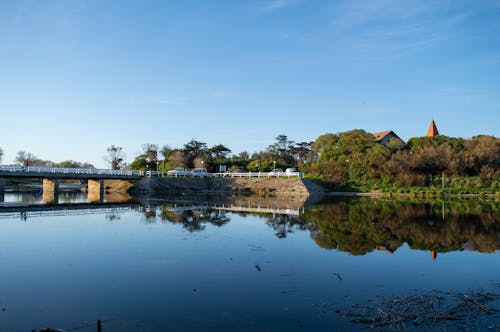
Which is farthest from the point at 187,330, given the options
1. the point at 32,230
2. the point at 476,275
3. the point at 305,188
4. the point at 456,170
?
the point at 456,170

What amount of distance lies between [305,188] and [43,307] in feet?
125

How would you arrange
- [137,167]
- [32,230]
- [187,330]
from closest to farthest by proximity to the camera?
[187,330] → [32,230] → [137,167]

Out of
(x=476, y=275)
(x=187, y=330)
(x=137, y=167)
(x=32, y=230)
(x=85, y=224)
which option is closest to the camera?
(x=187, y=330)

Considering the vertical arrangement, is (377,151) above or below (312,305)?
above

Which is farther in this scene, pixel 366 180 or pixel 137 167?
pixel 137 167

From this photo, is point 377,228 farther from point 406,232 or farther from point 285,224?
point 285,224

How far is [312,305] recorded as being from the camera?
23.2ft

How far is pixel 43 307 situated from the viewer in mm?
6820

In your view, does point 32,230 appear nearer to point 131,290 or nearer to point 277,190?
point 131,290

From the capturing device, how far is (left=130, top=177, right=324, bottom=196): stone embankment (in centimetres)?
4475

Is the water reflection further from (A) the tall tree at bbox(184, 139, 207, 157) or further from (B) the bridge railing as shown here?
(A) the tall tree at bbox(184, 139, 207, 157)

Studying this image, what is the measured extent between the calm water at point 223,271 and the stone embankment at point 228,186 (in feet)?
86.2

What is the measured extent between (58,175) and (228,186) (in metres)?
19.3

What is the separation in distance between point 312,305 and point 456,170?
46559 millimetres
